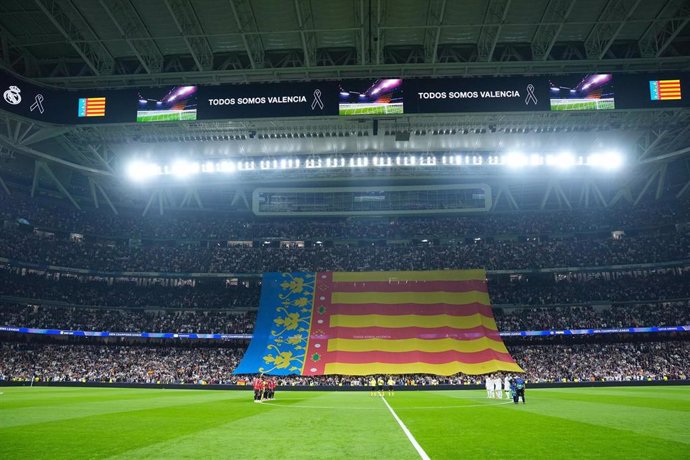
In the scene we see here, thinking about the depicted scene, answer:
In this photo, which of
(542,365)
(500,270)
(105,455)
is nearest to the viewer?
(105,455)

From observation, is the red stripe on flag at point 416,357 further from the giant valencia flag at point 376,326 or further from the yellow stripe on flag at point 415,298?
the yellow stripe on flag at point 415,298

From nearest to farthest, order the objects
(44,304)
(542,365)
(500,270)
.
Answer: (542,365), (44,304), (500,270)

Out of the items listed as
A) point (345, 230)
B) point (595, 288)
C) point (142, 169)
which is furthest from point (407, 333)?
point (142, 169)

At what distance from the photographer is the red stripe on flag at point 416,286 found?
51.6m

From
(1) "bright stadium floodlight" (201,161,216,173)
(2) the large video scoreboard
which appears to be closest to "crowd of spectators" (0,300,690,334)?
(1) "bright stadium floodlight" (201,161,216,173)

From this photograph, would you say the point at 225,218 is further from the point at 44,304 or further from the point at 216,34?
the point at 216,34

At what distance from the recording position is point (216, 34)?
29.8 metres

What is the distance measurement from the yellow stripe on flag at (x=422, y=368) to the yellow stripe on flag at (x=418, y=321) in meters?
4.93

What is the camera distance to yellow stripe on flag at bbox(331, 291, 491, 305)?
50.5 metres

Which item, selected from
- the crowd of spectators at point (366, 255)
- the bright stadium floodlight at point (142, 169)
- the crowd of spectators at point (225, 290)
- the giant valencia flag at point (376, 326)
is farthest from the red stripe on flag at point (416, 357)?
the bright stadium floodlight at point (142, 169)

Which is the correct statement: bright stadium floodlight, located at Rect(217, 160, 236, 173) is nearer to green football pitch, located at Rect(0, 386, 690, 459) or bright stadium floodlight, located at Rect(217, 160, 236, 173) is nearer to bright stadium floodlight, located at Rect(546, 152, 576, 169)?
bright stadium floodlight, located at Rect(546, 152, 576, 169)

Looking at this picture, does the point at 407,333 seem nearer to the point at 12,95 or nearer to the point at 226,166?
the point at 226,166

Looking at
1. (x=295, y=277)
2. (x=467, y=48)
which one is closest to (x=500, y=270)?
(x=295, y=277)

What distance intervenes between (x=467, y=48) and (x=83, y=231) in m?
49.3
